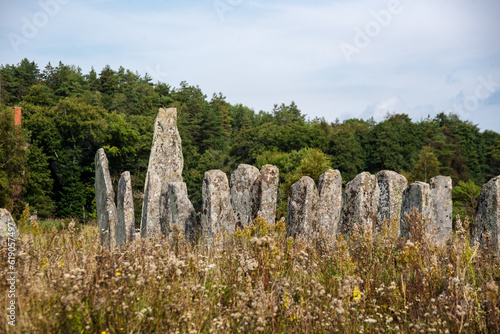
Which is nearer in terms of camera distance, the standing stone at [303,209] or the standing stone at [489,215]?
the standing stone at [489,215]

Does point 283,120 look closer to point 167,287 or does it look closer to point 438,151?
point 438,151

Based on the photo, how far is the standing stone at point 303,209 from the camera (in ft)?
31.8

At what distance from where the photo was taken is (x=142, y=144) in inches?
1540

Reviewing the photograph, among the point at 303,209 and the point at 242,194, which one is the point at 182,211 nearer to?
the point at 242,194

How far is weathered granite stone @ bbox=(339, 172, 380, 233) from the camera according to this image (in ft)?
31.0

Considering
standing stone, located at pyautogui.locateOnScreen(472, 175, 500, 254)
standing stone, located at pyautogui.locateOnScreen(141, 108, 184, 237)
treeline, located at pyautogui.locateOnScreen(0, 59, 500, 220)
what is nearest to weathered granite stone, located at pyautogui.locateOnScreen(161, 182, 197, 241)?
standing stone, located at pyautogui.locateOnScreen(141, 108, 184, 237)

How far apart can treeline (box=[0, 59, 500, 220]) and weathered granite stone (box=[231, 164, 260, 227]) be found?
1269cm

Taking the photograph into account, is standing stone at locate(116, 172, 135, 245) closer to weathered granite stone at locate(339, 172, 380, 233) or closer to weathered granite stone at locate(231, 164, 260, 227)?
weathered granite stone at locate(231, 164, 260, 227)

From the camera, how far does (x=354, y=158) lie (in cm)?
4128

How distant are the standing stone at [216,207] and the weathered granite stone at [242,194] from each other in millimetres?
269

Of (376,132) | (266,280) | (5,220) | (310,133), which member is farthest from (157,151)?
(376,132)

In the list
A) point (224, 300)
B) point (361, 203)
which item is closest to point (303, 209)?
point (361, 203)

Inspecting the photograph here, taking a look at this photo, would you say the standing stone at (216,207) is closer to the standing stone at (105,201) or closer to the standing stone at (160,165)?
the standing stone at (160,165)

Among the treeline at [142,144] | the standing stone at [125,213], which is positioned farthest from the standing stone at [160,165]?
the treeline at [142,144]
